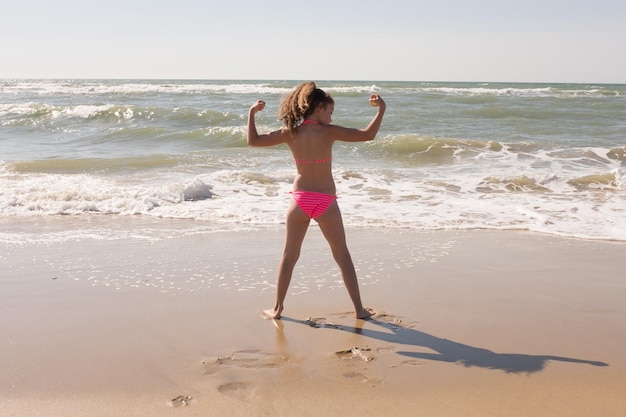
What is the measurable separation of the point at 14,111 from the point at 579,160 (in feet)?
70.4

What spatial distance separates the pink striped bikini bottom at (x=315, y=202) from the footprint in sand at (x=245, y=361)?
3.28ft

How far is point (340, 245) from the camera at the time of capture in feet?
14.0

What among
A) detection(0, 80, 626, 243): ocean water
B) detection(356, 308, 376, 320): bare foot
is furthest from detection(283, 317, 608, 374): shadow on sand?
detection(0, 80, 626, 243): ocean water

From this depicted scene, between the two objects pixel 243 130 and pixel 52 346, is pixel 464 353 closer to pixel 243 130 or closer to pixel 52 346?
pixel 52 346

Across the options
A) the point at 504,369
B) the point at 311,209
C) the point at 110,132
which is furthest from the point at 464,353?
the point at 110,132

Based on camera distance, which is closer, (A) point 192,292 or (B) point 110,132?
(A) point 192,292

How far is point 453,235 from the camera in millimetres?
6938

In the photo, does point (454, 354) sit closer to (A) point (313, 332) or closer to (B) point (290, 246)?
(A) point (313, 332)

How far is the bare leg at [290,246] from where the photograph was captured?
4244mm

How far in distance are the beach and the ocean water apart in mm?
1343

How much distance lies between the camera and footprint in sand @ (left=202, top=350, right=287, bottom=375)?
3.46 meters

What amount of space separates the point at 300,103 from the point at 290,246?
3.20ft

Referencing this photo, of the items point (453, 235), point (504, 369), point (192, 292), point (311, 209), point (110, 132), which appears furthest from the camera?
point (110, 132)

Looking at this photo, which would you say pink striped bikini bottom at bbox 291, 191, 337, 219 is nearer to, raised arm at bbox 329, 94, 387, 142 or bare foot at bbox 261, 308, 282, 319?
raised arm at bbox 329, 94, 387, 142
